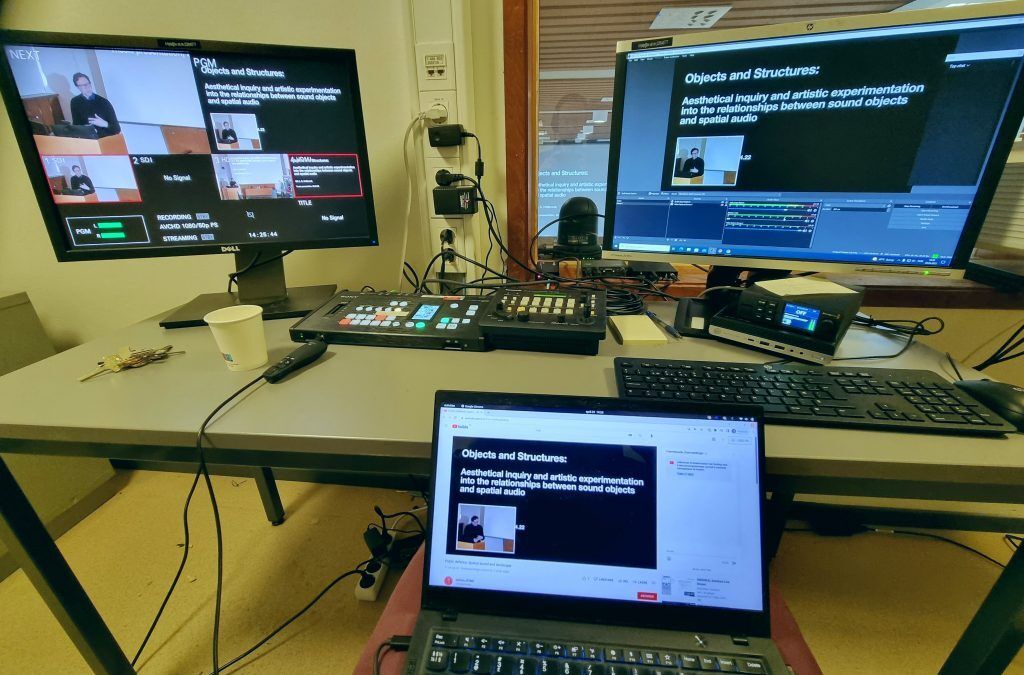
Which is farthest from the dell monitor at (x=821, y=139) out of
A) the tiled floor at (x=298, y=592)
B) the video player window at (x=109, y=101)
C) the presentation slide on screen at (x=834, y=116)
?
the tiled floor at (x=298, y=592)

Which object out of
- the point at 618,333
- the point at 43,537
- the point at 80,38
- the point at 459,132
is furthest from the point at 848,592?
the point at 80,38

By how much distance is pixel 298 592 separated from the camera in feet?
3.85

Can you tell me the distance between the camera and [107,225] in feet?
2.68

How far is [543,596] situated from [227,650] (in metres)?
1.02

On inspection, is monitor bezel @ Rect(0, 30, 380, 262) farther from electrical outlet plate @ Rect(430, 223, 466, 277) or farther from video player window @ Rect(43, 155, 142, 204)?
electrical outlet plate @ Rect(430, 223, 466, 277)

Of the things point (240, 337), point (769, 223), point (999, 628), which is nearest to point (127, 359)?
point (240, 337)

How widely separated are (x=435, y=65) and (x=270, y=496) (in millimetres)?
1417

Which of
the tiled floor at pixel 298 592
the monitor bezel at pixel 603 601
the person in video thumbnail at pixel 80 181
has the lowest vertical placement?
the tiled floor at pixel 298 592

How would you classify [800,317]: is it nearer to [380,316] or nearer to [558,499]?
[558,499]

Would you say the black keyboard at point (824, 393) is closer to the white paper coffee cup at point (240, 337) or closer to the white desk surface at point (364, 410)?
the white desk surface at point (364, 410)

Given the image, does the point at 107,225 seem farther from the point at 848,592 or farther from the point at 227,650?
the point at 848,592

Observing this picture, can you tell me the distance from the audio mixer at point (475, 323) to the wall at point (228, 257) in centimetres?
48

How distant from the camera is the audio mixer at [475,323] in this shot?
2.35 feet

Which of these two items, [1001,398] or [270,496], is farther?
[270,496]
